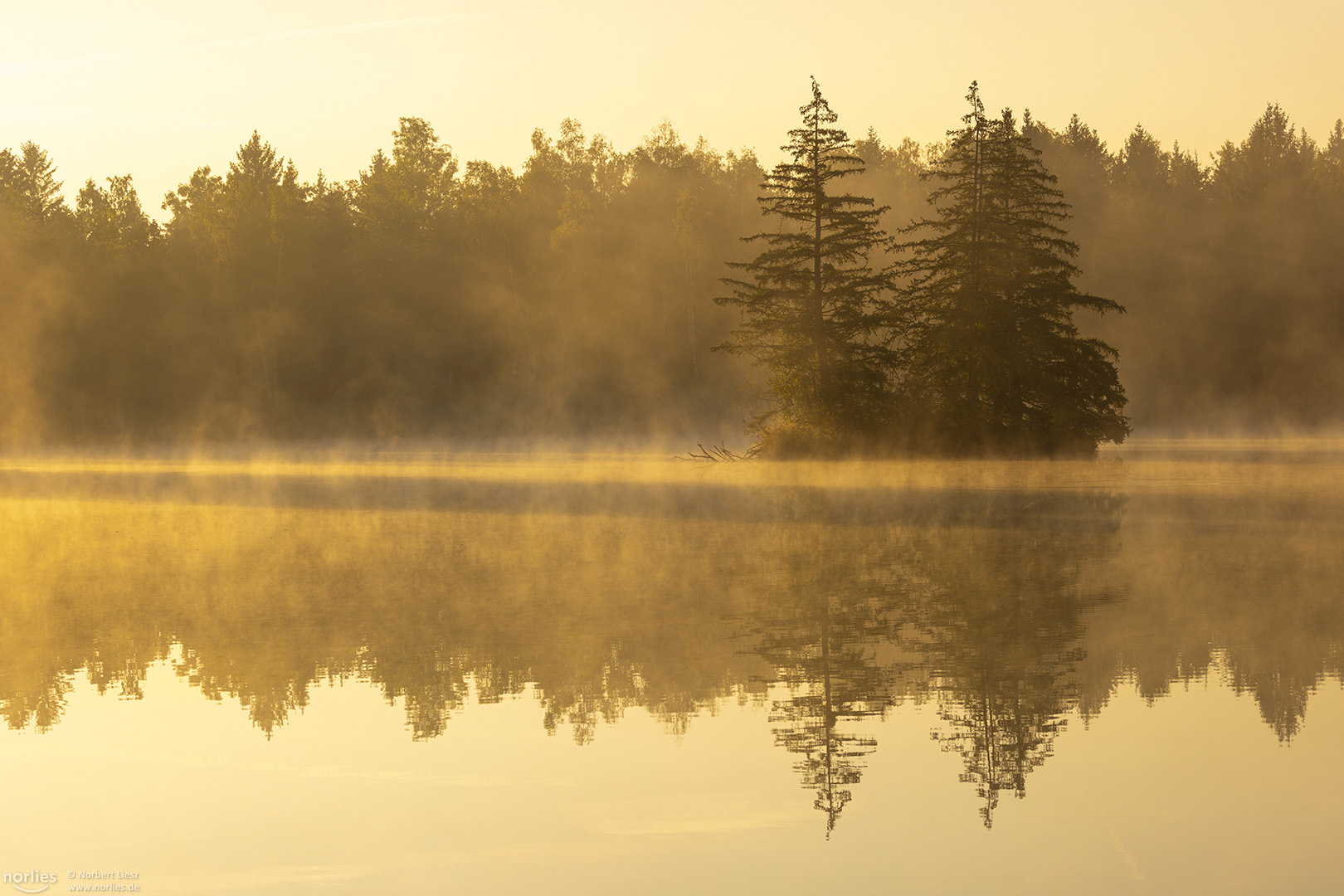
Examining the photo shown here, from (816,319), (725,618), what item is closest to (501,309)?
(816,319)

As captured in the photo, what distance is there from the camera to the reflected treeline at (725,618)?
10.3 metres

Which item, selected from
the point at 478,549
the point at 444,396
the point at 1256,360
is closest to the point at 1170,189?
the point at 1256,360

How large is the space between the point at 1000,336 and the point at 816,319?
21.0ft

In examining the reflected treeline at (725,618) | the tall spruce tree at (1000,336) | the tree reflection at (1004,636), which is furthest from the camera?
the tall spruce tree at (1000,336)

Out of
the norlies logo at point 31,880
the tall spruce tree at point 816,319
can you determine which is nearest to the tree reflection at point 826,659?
the norlies logo at point 31,880

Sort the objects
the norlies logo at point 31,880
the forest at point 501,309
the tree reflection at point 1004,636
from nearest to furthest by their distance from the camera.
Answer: the norlies logo at point 31,880
the tree reflection at point 1004,636
the forest at point 501,309

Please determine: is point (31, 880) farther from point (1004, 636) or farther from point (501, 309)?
point (501, 309)

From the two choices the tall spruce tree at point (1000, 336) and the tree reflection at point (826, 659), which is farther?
the tall spruce tree at point (1000, 336)

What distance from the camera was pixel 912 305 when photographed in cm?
5100

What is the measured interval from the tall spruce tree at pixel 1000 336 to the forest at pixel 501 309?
27282mm

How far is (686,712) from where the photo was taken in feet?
33.3

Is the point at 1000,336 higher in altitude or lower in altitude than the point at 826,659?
higher

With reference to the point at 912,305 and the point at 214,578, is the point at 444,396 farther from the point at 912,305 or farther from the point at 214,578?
the point at 214,578

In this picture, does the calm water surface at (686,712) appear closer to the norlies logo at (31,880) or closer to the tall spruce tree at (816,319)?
the norlies logo at (31,880)
